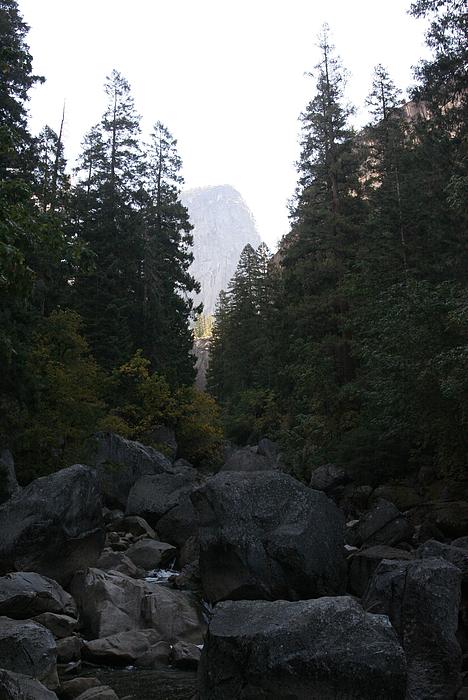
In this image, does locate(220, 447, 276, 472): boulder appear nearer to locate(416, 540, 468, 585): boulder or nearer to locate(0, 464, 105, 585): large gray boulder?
locate(0, 464, 105, 585): large gray boulder

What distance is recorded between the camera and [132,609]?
11.6m

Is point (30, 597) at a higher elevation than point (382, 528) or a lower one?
lower

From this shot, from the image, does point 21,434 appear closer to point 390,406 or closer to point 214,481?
point 214,481

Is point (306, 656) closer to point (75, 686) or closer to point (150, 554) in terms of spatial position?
point (75, 686)

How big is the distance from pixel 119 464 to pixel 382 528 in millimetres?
10099

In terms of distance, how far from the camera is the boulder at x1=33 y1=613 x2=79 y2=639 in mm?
10250

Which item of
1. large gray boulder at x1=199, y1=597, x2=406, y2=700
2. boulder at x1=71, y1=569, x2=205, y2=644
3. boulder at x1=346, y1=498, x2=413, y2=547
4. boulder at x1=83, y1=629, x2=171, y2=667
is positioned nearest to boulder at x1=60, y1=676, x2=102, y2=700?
boulder at x1=83, y1=629, x2=171, y2=667

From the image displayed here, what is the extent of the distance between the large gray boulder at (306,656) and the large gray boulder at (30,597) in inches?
167

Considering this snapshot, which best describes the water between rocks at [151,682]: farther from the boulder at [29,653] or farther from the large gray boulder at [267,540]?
the large gray boulder at [267,540]

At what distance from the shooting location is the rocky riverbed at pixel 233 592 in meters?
7.01

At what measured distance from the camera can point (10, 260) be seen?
7.20m

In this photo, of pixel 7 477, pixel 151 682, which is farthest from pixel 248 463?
pixel 151 682

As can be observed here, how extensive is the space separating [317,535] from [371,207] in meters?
21.0

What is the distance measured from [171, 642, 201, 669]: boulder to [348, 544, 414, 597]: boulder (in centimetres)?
→ 392
